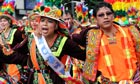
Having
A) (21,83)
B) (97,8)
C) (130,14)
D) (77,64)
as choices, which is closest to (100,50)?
(97,8)

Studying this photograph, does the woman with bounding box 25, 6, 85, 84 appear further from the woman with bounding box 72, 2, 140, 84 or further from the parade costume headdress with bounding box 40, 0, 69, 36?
the woman with bounding box 72, 2, 140, 84

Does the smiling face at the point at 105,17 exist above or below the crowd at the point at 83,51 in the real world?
above

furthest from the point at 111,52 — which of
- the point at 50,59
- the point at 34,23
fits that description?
the point at 34,23

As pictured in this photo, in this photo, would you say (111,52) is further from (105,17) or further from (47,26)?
(47,26)

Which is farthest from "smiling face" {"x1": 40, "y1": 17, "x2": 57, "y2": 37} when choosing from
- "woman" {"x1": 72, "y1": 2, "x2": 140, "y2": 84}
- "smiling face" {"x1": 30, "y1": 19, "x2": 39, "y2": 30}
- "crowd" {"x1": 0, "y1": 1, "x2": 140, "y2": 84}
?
"woman" {"x1": 72, "y1": 2, "x2": 140, "y2": 84}

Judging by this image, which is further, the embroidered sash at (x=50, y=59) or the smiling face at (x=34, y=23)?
the smiling face at (x=34, y=23)

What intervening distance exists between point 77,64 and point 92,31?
10.8ft

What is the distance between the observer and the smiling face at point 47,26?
5517 millimetres

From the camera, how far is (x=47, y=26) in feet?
18.1

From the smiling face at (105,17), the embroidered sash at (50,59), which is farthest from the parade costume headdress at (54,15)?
the smiling face at (105,17)

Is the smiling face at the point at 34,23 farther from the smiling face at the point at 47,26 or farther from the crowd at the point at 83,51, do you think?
the smiling face at the point at 47,26

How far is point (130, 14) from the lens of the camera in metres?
11.7

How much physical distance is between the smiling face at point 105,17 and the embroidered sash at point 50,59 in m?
0.68

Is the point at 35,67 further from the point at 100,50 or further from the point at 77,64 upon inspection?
the point at 77,64
